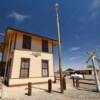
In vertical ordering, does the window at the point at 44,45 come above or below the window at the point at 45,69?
above

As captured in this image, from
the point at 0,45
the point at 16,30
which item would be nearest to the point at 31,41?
the point at 16,30

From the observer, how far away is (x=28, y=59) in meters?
14.6

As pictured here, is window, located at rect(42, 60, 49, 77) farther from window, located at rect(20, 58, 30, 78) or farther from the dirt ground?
the dirt ground

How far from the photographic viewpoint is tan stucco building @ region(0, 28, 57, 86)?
13.2m

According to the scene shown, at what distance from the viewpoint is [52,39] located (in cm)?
1750

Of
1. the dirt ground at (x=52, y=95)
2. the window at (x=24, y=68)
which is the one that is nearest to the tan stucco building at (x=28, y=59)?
the window at (x=24, y=68)

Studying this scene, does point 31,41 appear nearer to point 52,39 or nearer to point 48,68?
point 52,39

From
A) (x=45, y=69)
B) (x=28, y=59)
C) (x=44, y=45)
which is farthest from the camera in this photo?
(x=44, y=45)

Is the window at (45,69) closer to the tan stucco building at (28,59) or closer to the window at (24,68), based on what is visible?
the tan stucco building at (28,59)

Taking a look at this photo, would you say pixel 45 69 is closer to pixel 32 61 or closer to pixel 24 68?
pixel 32 61

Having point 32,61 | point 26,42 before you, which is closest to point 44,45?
point 26,42

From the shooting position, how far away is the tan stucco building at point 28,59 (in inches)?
519

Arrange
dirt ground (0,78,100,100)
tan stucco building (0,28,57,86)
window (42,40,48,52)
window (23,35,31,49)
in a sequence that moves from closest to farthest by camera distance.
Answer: dirt ground (0,78,100,100), tan stucco building (0,28,57,86), window (23,35,31,49), window (42,40,48,52)

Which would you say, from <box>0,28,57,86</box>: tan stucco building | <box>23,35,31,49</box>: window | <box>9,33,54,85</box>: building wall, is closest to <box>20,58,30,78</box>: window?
<box>0,28,57,86</box>: tan stucco building
